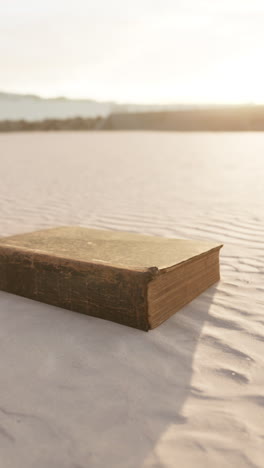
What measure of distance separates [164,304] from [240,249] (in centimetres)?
144

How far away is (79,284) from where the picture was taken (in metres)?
2.34

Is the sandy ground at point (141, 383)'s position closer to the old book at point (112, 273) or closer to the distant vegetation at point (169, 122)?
the old book at point (112, 273)

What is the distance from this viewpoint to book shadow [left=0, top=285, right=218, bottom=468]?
1.49 metres

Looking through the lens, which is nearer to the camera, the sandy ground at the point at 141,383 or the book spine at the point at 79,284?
the sandy ground at the point at 141,383

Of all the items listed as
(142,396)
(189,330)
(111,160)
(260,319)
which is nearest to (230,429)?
(142,396)

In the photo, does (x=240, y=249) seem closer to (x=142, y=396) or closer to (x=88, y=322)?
(x=88, y=322)

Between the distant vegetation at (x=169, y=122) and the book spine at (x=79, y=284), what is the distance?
23.8 metres

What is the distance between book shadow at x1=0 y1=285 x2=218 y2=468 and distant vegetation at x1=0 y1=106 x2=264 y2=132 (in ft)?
79.0

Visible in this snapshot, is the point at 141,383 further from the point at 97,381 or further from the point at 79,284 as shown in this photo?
the point at 79,284

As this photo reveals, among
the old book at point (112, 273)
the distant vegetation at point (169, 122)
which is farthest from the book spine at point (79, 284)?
the distant vegetation at point (169, 122)

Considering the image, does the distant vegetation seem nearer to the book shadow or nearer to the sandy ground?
the sandy ground

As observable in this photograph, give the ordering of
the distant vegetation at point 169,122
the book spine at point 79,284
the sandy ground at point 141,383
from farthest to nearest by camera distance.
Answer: the distant vegetation at point 169,122
the book spine at point 79,284
the sandy ground at point 141,383

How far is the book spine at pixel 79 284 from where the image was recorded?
7.11ft

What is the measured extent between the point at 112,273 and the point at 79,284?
0.24m
